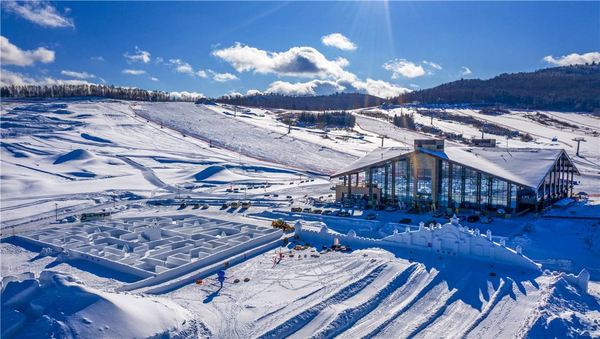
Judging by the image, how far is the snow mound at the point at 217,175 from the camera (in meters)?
56.8

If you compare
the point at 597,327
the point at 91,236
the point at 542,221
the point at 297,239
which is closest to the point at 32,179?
the point at 91,236

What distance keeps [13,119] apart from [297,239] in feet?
273

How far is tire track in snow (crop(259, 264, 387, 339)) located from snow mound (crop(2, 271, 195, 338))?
10.2ft

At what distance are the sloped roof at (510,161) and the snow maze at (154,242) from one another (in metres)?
16.4

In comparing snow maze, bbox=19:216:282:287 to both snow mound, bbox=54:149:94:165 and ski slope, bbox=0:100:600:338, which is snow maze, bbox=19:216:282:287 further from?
snow mound, bbox=54:149:94:165

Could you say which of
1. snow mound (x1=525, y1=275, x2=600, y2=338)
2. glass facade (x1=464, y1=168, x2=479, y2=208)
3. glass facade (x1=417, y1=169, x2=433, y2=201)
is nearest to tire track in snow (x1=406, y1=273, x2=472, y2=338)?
snow mound (x1=525, y1=275, x2=600, y2=338)

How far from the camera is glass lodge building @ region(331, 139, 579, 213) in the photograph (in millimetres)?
34625

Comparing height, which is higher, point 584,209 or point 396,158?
point 396,158

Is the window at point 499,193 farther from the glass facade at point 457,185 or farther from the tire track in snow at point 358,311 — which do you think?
the tire track in snow at point 358,311

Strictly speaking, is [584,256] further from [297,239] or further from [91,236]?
[91,236]

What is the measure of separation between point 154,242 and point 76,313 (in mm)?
13030

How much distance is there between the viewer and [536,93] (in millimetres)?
170000

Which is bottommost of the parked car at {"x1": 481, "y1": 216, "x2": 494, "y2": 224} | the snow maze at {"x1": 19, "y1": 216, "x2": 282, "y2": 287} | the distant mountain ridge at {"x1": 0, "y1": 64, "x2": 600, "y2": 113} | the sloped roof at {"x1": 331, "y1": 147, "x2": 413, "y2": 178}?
the snow maze at {"x1": 19, "y1": 216, "x2": 282, "y2": 287}

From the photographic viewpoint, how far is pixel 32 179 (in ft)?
177
